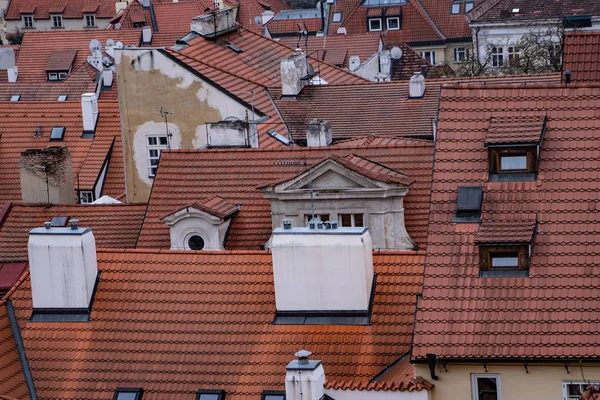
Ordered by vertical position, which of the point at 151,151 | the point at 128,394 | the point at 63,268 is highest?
the point at 151,151

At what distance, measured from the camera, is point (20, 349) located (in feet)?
130

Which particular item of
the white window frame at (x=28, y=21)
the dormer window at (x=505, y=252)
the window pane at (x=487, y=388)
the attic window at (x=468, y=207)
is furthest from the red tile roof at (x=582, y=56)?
the white window frame at (x=28, y=21)

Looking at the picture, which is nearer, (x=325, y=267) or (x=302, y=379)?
(x=302, y=379)

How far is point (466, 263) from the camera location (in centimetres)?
3544

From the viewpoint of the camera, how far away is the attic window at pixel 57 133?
68250mm

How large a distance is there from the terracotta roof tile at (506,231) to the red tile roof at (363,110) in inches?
964

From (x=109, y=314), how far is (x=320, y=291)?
4.59m

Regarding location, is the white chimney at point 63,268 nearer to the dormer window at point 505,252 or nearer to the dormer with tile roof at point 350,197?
the dormer window at point 505,252

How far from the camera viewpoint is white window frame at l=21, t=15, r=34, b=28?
168 m

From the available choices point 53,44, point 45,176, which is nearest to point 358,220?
point 45,176

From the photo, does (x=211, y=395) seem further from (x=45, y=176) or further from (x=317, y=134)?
(x=317, y=134)

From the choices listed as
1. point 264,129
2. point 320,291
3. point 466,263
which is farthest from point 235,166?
point 466,263

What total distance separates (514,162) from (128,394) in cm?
882

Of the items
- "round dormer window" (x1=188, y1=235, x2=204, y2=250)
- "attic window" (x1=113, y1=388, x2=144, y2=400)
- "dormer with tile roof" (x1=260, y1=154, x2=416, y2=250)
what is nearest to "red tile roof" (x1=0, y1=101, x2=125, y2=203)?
"round dormer window" (x1=188, y1=235, x2=204, y2=250)
